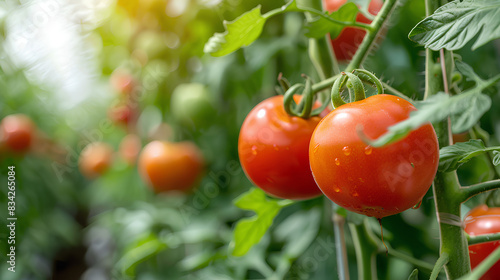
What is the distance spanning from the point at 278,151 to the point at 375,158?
15cm

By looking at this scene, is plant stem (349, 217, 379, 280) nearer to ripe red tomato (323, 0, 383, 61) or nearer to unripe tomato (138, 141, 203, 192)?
ripe red tomato (323, 0, 383, 61)

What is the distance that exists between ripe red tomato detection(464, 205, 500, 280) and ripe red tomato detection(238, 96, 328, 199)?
0.15 m

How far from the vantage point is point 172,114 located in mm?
1260

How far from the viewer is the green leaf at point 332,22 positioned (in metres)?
0.42

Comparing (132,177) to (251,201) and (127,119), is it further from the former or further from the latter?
(251,201)

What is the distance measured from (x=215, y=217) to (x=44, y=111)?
144 centimetres

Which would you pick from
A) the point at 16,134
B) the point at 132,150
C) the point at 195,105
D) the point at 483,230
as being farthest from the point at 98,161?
the point at 483,230

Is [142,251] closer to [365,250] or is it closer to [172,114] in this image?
[172,114]

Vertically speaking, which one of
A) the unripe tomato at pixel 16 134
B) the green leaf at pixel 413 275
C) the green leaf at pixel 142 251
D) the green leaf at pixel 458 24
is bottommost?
the unripe tomato at pixel 16 134

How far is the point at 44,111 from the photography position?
213 centimetres

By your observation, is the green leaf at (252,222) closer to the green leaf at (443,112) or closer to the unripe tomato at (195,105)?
the green leaf at (443,112)

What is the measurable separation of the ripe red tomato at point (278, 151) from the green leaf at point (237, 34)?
74 mm

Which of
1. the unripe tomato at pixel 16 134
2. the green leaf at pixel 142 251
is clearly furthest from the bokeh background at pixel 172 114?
the unripe tomato at pixel 16 134

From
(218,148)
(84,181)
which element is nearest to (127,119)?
(218,148)
